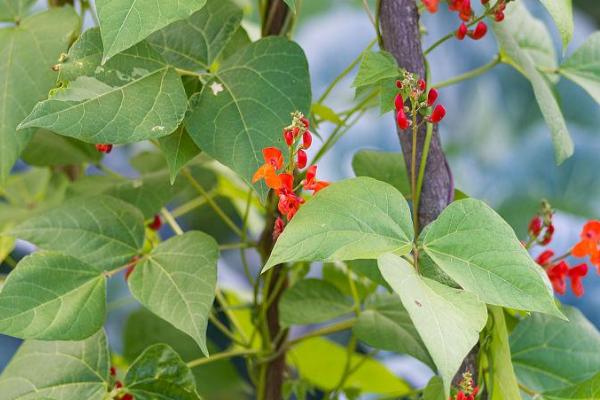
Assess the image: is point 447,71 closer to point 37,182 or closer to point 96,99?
point 37,182

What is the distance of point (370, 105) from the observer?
652mm

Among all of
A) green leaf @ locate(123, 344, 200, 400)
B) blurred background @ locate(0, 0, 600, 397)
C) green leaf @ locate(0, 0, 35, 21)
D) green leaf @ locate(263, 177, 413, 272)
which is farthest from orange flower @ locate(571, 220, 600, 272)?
blurred background @ locate(0, 0, 600, 397)

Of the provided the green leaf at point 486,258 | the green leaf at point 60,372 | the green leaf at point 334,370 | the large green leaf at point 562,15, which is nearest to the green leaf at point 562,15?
the large green leaf at point 562,15

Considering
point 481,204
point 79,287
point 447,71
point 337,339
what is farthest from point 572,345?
point 447,71

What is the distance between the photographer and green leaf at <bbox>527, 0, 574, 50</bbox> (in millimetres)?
465

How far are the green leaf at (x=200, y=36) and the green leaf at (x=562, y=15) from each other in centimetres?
20

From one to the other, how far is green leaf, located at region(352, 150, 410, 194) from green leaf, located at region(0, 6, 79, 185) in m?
0.22

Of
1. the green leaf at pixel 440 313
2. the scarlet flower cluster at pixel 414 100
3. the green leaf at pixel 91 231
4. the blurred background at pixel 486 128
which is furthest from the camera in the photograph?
the blurred background at pixel 486 128

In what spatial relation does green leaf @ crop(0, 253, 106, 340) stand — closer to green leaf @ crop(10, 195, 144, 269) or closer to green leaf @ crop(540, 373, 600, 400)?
green leaf @ crop(10, 195, 144, 269)

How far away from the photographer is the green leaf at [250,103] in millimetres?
493

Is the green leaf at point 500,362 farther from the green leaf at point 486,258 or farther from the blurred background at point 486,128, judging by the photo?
the blurred background at point 486,128

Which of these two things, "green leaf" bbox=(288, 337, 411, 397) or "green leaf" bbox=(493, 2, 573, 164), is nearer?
"green leaf" bbox=(493, 2, 573, 164)

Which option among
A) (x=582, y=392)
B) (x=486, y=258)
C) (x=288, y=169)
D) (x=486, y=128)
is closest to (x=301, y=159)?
(x=288, y=169)

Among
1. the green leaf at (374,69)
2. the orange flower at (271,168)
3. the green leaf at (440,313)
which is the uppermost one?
the green leaf at (374,69)
